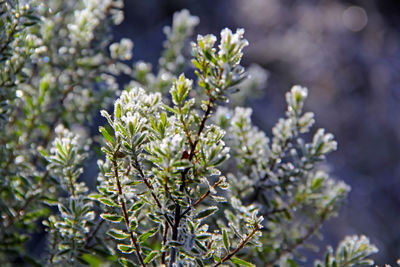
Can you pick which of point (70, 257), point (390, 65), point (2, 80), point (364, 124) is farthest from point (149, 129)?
point (390, 65)

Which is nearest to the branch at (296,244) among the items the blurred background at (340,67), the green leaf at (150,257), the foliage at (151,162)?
the foliage at (151,162)

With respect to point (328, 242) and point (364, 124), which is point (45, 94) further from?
point (364, 124)

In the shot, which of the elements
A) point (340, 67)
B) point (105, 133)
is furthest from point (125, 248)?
point (340, 67)

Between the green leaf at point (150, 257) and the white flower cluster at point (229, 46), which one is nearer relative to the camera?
the white flower cluster at point (229, 46)

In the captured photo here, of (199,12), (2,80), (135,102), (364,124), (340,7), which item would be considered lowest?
(135,102)

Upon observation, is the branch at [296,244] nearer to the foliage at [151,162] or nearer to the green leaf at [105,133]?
the foliage at [151,162]

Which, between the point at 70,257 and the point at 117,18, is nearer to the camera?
the point at 70,257

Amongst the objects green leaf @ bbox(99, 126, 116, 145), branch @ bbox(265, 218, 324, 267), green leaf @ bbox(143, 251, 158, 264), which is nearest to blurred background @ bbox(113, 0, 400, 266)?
branch @ bbox(265, 218, 324, 267)
